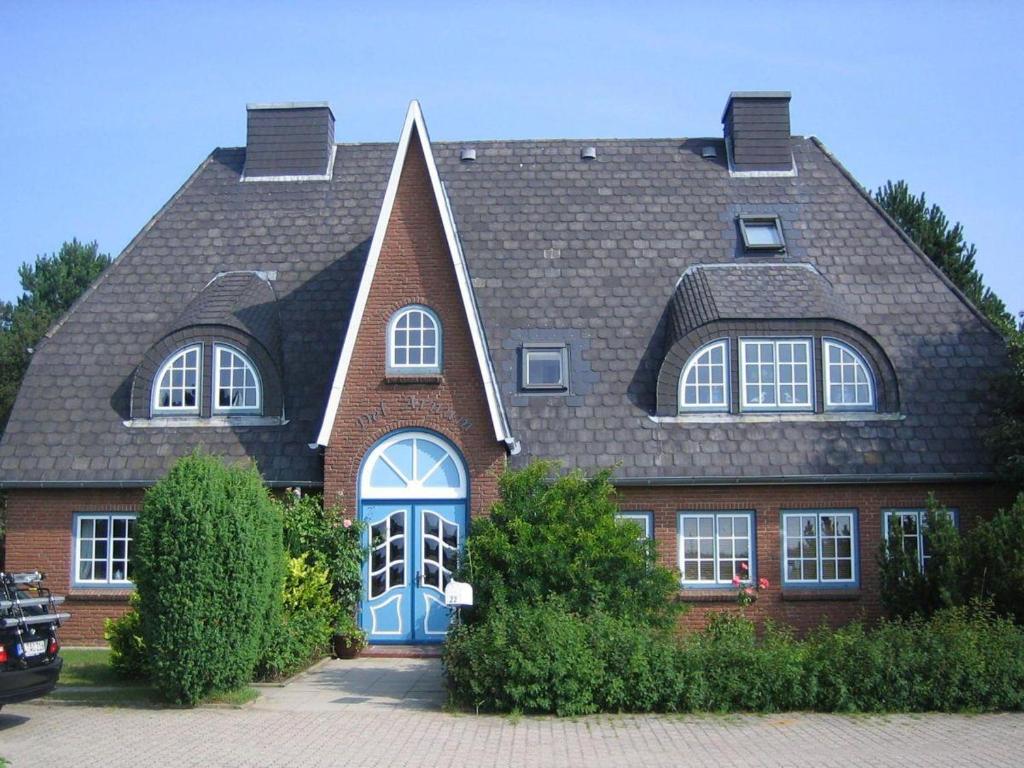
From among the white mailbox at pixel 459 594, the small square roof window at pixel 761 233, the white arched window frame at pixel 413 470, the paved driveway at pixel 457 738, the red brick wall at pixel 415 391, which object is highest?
the small square roof window at pixel 761 233

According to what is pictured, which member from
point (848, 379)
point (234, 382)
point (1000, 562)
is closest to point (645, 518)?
point (848, 379)

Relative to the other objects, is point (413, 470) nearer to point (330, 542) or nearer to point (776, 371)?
point (330, 542)

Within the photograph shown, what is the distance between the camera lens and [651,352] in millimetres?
21516

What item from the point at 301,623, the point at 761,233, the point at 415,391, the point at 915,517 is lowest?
the point at 301,623

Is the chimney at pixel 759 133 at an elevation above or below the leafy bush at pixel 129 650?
above

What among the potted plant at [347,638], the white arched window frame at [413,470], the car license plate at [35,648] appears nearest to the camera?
the car license plate at [35,648]

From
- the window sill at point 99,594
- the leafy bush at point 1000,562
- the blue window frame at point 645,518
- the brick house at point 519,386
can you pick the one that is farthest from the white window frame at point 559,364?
the window sill at point 99,594

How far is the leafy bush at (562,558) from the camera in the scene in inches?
596

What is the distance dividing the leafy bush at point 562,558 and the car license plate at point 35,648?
5.29 meters

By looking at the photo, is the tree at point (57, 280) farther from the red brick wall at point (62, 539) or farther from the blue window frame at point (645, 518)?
the blue window frame at point (645, 518)

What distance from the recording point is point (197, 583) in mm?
13898

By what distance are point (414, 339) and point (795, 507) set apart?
7.40m

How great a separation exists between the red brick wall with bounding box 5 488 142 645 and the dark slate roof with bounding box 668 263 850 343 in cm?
1065

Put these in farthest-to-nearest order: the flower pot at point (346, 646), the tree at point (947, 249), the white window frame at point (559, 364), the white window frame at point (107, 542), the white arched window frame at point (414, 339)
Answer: the tree at point (947, 249), the white window frame at point (559, 364), the white window frame at point (107, 542), the white arched window frame at point (414, 339), the flower pot at point (346, 646)
